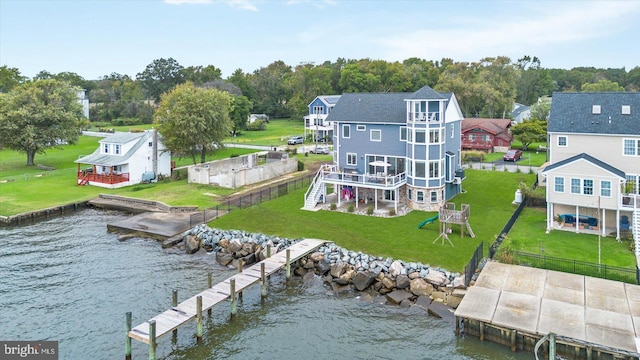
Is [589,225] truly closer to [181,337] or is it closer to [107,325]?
[181,337]

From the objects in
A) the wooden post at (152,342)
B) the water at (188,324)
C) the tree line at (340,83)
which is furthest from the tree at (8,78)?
the wooden post at (152,342)

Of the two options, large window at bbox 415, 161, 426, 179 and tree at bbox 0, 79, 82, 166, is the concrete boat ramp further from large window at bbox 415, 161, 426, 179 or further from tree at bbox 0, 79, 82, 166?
tree at bbox 0, 79, 82, 166

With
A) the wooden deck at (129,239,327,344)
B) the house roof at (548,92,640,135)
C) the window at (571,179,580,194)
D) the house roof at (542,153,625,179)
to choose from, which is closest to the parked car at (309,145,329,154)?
the house roof at (548,92,640,135)

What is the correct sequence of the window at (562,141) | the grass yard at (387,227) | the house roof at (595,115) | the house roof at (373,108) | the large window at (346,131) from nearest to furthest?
the grass yard at (387,227), the house roof at (595,115), the window at (562,141), the house roof at (373,108), the large window at (346,131)

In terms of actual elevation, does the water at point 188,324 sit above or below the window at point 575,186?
below

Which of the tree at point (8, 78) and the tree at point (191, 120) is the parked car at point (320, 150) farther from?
the tree at point (8, 78)

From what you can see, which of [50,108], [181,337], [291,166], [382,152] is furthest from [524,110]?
[181,337]
